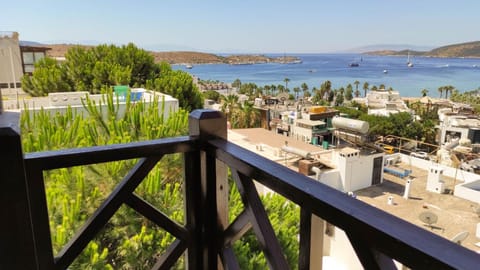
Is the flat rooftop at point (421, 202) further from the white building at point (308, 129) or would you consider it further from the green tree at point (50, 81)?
the green tree at point (50, 81)

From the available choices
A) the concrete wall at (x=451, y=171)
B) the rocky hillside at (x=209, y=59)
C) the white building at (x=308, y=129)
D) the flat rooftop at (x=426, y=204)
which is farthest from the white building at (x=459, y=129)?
the rocky hillside at (x=209, y=59)

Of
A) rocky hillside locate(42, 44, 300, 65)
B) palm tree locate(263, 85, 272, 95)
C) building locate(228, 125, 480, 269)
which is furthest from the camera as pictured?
rocky hillside locate(42, 44, 300, 65)

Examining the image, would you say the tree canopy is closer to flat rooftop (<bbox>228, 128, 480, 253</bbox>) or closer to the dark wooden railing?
flat rooftop (<bbox>228, 128, 480, 253</bbox>)

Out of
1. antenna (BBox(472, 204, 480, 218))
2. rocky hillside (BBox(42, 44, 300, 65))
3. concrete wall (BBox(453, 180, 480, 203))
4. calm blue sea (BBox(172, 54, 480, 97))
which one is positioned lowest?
antenna (BBox(472, 204, 480, 218))

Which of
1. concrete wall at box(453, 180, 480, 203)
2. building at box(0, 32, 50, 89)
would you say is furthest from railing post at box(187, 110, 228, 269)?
concrete wall at box(453, 180, 480, 203)

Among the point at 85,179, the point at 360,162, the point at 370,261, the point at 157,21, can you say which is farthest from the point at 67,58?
the point at 157,21

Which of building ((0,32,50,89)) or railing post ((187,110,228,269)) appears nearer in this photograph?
railing post ((187,110,228,269))

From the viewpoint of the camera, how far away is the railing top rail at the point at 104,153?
0.95 metres

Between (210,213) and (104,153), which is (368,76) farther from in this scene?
(104,153)

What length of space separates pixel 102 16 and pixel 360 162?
75.7ft

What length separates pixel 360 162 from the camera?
14852 mm

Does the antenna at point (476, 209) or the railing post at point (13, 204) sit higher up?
the railing post at point (13, 204)

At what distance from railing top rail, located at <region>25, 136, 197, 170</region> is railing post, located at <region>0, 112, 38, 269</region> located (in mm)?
82

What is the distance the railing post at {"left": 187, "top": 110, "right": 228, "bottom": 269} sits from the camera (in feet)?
3.82
